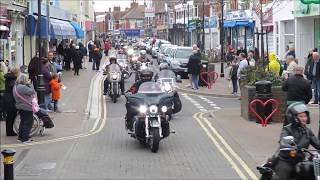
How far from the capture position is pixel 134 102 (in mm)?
13859

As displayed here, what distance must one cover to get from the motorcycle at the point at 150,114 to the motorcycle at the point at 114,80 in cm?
927

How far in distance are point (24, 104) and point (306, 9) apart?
22107mm

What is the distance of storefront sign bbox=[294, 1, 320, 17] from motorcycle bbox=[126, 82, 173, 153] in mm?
19239

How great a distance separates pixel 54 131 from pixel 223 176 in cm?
659

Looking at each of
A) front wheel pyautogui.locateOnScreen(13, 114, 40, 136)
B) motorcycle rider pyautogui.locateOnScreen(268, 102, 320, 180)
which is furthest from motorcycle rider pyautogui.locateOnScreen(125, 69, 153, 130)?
motorcycle rider pyautogui.locateOnScreen(268, 102, 320, 180)

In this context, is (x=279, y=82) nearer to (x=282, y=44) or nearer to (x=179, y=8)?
(x=282, y=44)

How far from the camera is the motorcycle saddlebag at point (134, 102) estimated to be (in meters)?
13.7

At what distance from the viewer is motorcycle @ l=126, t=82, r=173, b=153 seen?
1307 centimetres

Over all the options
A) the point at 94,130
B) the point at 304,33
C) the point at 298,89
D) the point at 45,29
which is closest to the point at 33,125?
the point at 94,130

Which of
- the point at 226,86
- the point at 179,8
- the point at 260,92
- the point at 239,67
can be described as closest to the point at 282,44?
the point at 226,86

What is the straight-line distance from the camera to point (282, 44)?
3981 centimetres

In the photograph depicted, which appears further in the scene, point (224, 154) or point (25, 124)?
point (25, 124)

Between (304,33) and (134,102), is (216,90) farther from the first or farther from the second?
(134,102)

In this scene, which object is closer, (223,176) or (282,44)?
(223,176)
